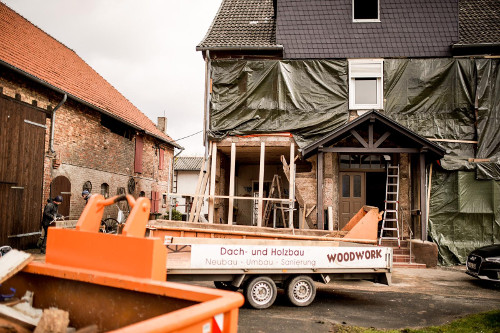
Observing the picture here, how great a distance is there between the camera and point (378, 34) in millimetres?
14555

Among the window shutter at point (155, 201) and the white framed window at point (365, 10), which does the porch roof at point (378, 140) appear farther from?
the window shutter at point (155, 201)

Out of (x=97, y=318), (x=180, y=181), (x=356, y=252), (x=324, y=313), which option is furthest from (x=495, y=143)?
(x=180, y=181)

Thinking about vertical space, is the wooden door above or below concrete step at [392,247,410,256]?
above

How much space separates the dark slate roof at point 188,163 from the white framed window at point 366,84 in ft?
103

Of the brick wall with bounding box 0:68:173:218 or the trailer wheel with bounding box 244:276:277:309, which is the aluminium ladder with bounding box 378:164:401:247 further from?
the brick wall with bounding box 0:68:173:218

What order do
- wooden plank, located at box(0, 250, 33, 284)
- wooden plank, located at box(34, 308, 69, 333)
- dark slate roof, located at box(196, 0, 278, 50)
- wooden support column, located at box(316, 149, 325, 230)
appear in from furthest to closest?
dark slate roof, located at box(196, 0, 278, 50) < wooden support column, located at box(316, 149, 325, 230) < wooden plank, located at box(0, 250, 33, 284) < wooden plank, located at box(34, 308, 69, 333)

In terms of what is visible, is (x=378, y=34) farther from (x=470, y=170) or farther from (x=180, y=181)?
(x=180, y=181)

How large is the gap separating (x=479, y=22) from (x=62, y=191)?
17388mm

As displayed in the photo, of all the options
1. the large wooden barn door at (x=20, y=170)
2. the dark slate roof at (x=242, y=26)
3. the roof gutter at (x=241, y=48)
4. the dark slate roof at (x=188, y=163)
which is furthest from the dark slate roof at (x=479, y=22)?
the dark slate roof at (x=188, y=163)

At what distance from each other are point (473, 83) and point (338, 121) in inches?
192

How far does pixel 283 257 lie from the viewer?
7.18 meters

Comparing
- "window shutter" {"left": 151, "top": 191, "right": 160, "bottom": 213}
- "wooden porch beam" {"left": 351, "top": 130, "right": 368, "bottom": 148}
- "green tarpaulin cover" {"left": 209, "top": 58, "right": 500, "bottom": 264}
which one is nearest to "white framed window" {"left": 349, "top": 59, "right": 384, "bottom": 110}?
"green tarpaulin cover" {"left": 209, "top": 58, "right": 500, "bottom": 264}

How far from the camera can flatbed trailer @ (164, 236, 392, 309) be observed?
6840mm

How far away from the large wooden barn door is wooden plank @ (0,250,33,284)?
9.73m
